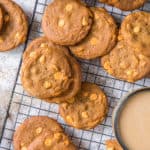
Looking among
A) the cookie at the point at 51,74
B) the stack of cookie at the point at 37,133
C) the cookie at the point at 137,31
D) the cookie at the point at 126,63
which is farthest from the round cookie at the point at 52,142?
the cookie at the point at 137,31

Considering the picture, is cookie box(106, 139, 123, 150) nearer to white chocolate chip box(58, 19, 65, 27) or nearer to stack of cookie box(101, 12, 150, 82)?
stack of cookie box(101, 12, 150, 82)

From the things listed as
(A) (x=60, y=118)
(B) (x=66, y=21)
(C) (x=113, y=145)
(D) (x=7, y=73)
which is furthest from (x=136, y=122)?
(D) (x=7, y=73)

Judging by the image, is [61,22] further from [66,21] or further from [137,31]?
[137,31]

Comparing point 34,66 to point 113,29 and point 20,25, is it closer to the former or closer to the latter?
point 20,25

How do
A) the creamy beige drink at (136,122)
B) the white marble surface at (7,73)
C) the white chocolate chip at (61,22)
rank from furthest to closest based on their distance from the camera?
1. the white marble surface at (7,73)
2. the white chocolate chip at (61,22)
3. the creamy beige drink at (136,122)

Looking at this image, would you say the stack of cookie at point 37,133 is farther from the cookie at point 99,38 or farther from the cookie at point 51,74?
the cookie at point 99,38

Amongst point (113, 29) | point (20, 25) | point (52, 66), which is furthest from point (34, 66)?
point (113, 29)

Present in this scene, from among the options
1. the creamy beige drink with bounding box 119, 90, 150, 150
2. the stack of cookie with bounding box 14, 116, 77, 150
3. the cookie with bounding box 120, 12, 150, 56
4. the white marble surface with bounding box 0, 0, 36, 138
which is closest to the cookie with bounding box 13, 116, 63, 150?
the stack of cookie with bounding box 14, 116, 77, 150
